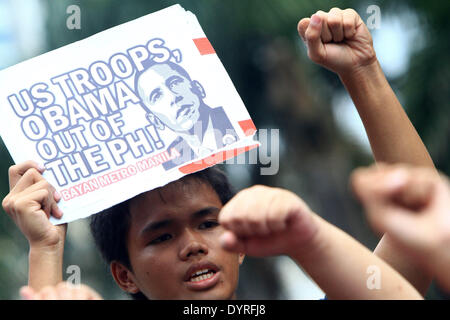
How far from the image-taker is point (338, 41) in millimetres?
2213

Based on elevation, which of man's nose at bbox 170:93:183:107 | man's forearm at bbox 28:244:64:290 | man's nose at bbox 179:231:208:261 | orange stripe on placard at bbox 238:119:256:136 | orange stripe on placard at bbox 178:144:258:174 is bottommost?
man's nose at bbox 179:231:208:261

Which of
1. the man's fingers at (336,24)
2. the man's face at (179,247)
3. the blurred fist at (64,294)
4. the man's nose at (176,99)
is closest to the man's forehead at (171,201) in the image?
the man's face at (179,247)

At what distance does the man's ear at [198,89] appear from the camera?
6.73 ft

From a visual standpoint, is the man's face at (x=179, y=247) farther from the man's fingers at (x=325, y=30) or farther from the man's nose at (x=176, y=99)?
the man's fingers at (x=325, y=30)

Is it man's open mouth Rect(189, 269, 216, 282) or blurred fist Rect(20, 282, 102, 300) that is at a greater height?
blurred fist Rect(20, 282, 102, 300)

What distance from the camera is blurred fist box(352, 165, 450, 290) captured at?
1.16 metres

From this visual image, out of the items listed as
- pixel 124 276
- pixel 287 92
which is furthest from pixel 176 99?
pixel 287 92

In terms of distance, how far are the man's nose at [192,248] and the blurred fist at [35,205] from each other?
0.38m

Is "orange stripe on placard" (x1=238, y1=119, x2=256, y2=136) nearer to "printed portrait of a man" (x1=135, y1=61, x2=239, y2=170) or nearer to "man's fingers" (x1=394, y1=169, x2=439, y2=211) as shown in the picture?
"printed portrait of a man" (x1=135, y1=61, x2=239, y2=170)

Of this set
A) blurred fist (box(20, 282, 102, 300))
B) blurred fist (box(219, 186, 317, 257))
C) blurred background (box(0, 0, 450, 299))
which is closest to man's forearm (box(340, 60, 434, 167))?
blurred fist (box(219, 186, 317, 257))

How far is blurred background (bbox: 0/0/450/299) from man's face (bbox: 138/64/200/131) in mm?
3798

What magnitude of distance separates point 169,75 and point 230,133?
263mm

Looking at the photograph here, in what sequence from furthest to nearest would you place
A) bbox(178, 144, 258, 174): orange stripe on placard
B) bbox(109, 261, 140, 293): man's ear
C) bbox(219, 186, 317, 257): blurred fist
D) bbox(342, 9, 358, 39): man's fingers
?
bbox(109, 261, 140, 293): man's ear
bbox(342, 9, 358, 39): man's fingers
bbox(178, 144, 258, 174): orange stripe on placard
bbox(219, 186, 317, 257): blurred fist

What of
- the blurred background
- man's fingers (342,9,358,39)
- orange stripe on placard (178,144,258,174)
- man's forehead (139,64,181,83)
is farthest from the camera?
the blurred background
